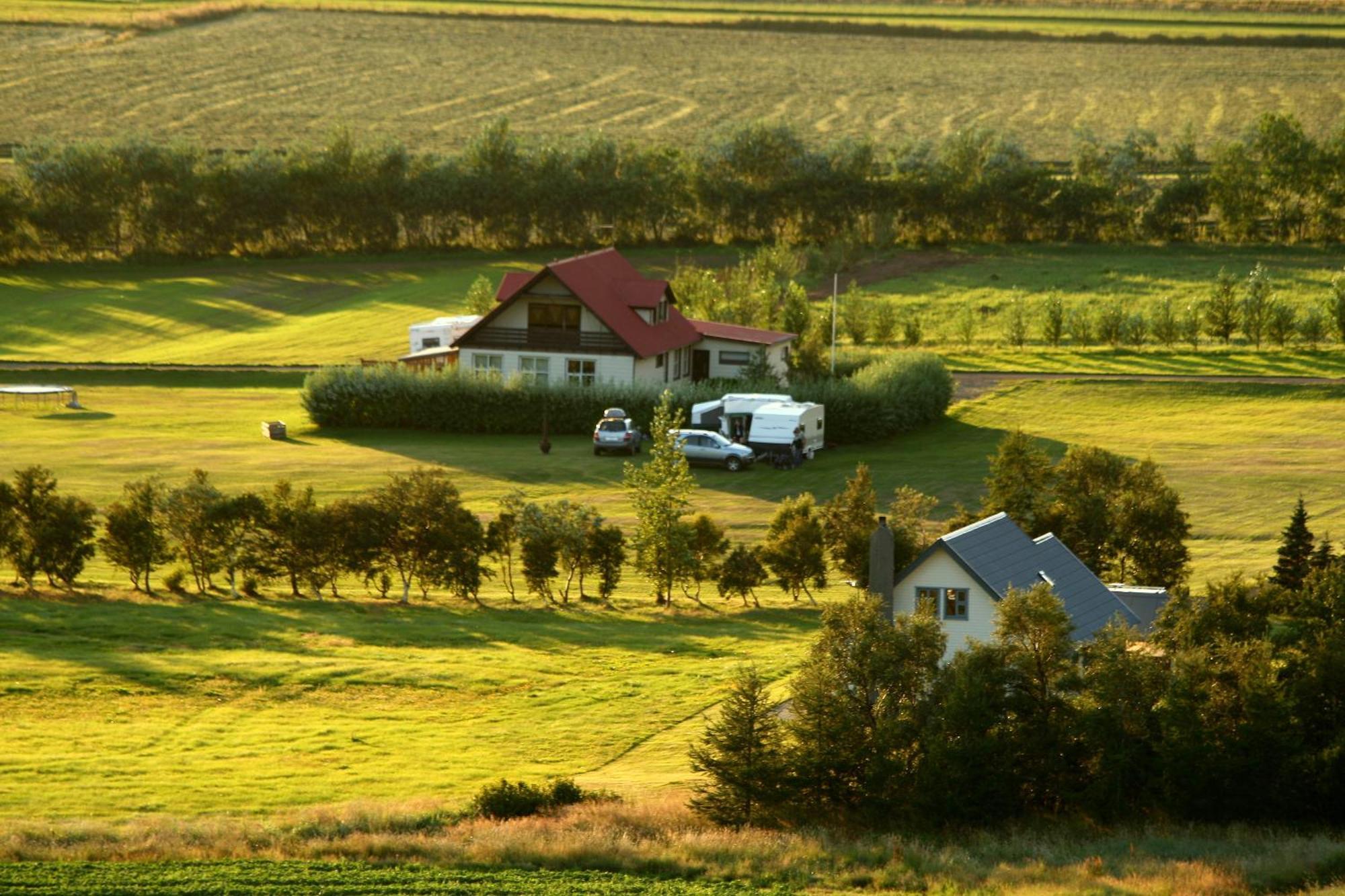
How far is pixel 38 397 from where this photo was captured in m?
70.2

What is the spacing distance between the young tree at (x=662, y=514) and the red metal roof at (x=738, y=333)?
2162 centimetres

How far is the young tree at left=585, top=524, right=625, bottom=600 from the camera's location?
4566 centimetres

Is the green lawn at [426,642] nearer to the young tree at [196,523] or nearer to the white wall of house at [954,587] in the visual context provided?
the young tree at [196,523]

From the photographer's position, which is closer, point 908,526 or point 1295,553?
point 1295,553

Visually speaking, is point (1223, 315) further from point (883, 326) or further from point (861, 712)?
point (861, 712)

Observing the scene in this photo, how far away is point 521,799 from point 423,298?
63.5 m

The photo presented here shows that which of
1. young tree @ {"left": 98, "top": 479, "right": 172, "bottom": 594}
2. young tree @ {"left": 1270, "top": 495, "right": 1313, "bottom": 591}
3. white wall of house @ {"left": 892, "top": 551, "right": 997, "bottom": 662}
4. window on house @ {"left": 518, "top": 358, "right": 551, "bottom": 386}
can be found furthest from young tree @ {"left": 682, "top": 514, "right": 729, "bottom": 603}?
window on house @ {"left": 518, "top": 358, "right": 551, "bottom": 386}

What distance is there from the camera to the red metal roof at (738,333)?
69312mm

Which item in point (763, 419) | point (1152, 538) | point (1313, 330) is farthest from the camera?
point (1313, 330)

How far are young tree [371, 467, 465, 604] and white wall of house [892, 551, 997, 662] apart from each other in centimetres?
1430

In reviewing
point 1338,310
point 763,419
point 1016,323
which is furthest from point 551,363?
point 1338,310

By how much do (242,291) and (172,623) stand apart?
5564 centimetres

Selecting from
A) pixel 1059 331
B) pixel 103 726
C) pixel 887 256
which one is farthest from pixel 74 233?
pixel 103 726

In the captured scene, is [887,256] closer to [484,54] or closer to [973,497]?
[973,497]
